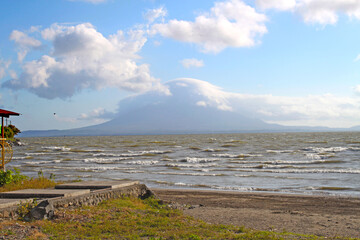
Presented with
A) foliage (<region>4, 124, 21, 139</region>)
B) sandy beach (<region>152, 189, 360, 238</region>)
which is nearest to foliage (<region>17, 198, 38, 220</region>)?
sandy beach (<region>152, 189, 360, 238</region>)

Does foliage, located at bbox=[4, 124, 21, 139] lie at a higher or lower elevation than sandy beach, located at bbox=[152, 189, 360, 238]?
higher

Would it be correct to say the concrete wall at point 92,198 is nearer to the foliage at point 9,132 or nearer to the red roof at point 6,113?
the red roof at point 6,113

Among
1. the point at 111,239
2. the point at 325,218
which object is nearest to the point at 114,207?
the point at 111,239

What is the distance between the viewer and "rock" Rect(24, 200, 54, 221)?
809 centimetres

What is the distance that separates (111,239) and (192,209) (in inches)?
209

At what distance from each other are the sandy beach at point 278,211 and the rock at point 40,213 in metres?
4.06

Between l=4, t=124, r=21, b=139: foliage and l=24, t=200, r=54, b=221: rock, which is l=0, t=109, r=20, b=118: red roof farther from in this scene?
l=24, t=200, r=54, b=221: rock

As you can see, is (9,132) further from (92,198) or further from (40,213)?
(40,213)

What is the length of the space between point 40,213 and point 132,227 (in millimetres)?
2066

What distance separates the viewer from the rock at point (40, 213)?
8.09m

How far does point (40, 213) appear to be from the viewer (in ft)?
26.7

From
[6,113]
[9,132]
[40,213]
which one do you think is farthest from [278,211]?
[9,132]

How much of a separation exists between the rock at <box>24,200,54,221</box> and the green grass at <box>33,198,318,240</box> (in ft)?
0.69

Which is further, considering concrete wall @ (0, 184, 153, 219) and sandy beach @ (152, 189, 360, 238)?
sandy beach @ (152, 189, 360, 238)
